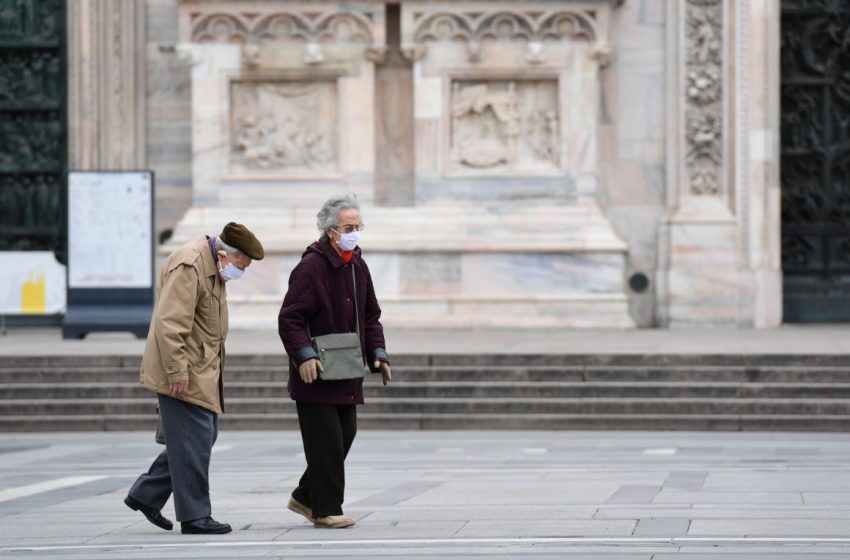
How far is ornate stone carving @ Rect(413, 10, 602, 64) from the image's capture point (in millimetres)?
24625

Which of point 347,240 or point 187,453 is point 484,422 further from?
point 187,453

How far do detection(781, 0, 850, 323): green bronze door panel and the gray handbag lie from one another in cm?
1683

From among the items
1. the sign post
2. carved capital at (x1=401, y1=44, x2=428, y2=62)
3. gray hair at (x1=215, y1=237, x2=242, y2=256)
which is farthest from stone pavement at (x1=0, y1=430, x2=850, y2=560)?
carved capital at (x1=401, y1=44, x2=428, y2=62)

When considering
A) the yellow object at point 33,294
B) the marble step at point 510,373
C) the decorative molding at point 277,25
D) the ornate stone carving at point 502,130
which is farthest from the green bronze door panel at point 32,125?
the marble step at point 510,373

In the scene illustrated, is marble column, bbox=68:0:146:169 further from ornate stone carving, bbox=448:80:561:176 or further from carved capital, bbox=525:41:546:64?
carved capital, bbox=525:41:546:64

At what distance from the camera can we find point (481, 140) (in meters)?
24.7

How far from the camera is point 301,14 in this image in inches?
970

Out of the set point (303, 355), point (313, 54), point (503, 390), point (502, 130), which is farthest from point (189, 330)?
point (502, 130)

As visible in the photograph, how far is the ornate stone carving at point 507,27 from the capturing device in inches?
969

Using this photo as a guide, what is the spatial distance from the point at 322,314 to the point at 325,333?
10 centimetres

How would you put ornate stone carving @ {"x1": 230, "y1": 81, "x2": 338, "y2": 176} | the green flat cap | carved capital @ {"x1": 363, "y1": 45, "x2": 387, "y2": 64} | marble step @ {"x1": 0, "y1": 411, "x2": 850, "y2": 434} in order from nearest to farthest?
the green flat cap < marble step @ {"x1": 0, "y1": 411, "x2": 850, "y2": 434} < carved capital @ {"x1": 363, "y1": 45, "x2": 387, "y2": 64} < ornate stone carving @ {"x1": 230, "y1": 81, "x2": 338, "y2": 176}

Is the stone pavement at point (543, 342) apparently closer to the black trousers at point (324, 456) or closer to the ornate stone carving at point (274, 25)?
the ornate stone carving at point (274, 25)

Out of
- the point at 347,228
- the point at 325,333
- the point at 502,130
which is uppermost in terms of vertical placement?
the point at 502,130

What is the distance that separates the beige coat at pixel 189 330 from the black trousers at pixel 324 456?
0.50m
